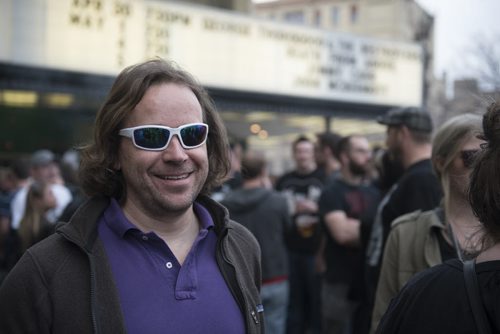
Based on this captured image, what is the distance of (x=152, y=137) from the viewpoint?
207 cm

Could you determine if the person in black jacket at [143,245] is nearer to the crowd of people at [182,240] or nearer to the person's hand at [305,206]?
the crowd of people at [182,240]

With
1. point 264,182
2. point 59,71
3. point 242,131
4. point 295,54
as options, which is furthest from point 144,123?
point 242,131

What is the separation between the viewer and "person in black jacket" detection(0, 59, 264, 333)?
1.81 meters

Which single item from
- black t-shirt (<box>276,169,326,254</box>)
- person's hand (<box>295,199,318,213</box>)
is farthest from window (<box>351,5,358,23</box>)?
person's hand (<box>295,199,318,213</box>)

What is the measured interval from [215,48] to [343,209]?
249 inches

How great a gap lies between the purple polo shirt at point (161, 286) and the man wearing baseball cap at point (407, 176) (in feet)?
5.86

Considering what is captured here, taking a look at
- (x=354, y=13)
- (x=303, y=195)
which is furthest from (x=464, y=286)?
(x=354, y=13)

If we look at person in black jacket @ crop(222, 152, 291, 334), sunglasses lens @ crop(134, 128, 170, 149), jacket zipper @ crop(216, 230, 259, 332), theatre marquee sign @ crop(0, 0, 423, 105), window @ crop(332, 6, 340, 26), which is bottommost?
person in black jacket @ crop(222, 152, 291, 334)

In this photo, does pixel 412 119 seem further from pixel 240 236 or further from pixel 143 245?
pixel 143 245

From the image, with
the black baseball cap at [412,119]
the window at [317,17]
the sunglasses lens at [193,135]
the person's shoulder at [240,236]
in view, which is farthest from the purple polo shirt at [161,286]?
the window at [317,17]

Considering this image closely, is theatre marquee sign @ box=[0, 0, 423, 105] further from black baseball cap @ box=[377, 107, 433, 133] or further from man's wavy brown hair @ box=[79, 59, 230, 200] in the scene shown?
man's wavy brown hair @ box=[79, 59, 230, 200]

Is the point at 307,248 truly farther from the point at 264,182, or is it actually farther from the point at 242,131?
the point at 242,131

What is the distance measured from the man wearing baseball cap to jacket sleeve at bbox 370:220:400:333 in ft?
1.53

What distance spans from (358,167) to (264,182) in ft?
3.16
